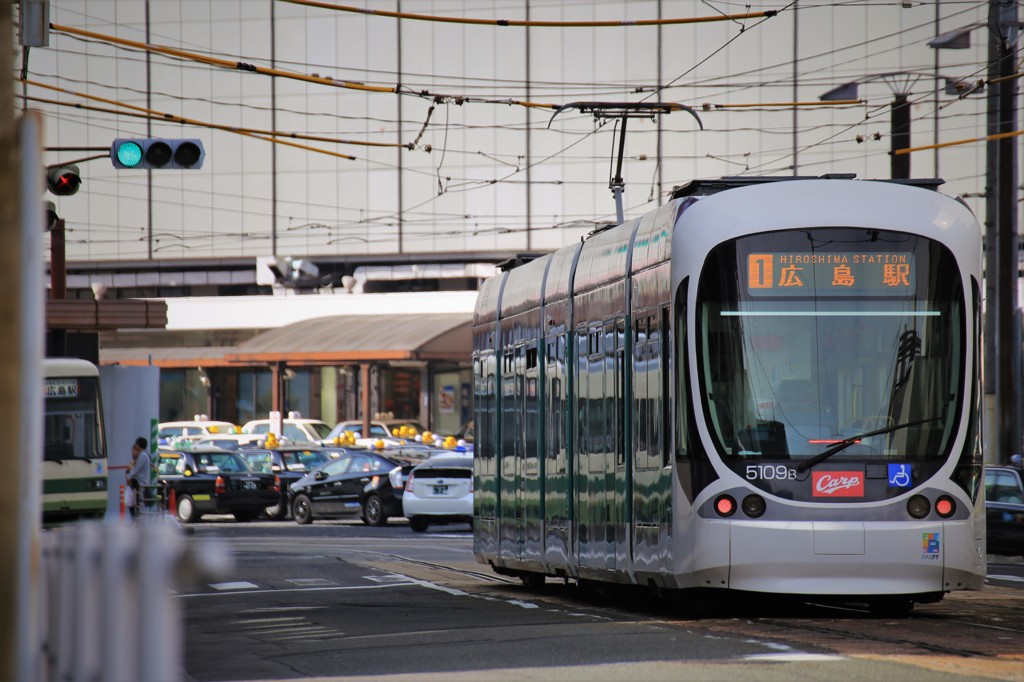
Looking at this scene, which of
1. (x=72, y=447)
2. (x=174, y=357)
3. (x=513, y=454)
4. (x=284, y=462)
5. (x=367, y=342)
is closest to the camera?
(x=513, y=454)

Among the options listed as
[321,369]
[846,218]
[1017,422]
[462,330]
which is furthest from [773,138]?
[846,218]

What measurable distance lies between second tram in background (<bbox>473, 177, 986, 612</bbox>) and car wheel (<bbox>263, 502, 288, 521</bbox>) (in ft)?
80.7

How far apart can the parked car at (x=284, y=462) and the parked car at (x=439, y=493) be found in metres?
4.91

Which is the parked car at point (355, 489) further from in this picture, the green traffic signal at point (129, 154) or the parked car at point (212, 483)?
the green traffic signal at point (129, 154)

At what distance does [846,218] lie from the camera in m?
13.1

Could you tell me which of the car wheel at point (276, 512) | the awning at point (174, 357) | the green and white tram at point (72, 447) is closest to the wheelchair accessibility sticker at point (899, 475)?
the green and white tram at point (72, 447)

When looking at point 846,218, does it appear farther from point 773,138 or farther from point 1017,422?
point 773,138

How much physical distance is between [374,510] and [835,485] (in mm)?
23679

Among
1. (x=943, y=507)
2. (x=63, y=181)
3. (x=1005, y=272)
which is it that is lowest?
(x=943, y=507)

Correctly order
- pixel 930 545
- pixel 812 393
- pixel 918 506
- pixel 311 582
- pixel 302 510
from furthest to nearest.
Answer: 1. pixel 302 510
2. pixel 311 582
3. pixel 812 393
4. pixel 918 506
5. pixel 930 545

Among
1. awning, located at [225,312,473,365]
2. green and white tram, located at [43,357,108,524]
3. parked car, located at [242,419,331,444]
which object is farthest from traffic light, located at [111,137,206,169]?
awning, located at [225,312,473,365]

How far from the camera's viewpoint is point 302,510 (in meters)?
36.2

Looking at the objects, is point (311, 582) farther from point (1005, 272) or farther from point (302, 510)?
point (302, 510)

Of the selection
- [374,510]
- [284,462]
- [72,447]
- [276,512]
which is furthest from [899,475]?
[284,462]
